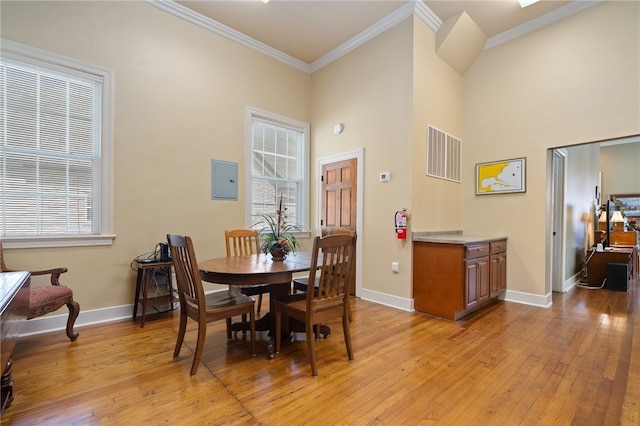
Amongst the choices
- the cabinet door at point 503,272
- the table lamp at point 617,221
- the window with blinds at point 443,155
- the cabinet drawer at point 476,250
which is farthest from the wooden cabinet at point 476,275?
the table lamp at point 617,221

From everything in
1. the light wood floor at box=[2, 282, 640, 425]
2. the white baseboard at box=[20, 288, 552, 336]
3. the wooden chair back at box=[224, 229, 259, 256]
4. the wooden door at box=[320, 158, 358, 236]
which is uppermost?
the wooden door at box=[320, 158, 358, 236]

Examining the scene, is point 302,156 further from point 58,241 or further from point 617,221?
point 617,221

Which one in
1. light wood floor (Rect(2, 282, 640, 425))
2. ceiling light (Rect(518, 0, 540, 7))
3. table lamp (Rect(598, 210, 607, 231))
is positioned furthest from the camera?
table lamp (Rect(598, 210, 607, 231))

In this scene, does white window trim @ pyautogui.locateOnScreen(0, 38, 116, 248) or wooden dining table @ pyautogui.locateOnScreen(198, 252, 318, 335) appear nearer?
wooden dining table @ pyautogui.locateOnScreen(198, 252, 318, 335)

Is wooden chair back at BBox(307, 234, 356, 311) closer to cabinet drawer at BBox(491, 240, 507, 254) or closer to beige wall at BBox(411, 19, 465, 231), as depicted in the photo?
beige wall at BBox(411, 19, 465, 231)

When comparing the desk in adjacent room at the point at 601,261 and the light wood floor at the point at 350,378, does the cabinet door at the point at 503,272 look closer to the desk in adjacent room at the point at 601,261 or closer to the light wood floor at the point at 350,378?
the light wood floor at the point at 350,378

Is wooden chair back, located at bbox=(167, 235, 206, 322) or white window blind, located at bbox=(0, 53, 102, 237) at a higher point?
white window blind, located at bbox=(0, 53, 102, 237)

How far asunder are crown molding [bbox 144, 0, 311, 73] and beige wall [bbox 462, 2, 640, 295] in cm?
286

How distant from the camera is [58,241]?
3.00 m

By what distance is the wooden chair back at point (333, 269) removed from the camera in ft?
7.26

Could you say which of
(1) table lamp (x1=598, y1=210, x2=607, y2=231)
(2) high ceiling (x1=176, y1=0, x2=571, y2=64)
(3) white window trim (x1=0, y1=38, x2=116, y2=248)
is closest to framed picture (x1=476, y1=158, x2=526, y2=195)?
(2) high ceiling (x1=176, y1=0, x2=571, y2=64)

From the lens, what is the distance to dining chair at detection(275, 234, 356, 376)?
2.21 metres

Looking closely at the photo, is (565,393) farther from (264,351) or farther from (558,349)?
(264,351)

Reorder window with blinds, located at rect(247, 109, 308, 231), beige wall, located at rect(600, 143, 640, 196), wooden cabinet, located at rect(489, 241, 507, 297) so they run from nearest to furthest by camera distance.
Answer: wooden cabinet, located at rect(489, 241, 507, 297)
window with blinds, located at rect(247, 109, 308, 231)
beige wall, located at rect(600, 143, 640, 196)
